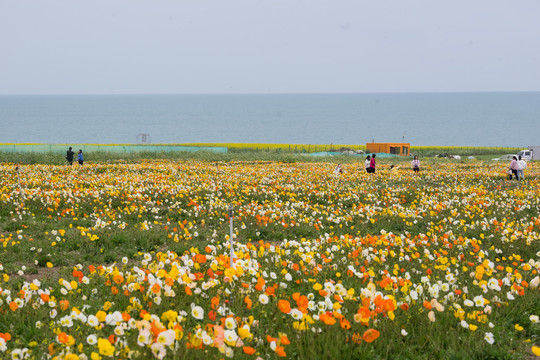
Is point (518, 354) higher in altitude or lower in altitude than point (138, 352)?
lower

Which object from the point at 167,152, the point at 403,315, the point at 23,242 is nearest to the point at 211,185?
the point at 23,242

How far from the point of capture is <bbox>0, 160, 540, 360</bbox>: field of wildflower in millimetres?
4301

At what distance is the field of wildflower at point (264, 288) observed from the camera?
430 cm

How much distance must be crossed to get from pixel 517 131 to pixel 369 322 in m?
192

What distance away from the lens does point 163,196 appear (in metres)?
15.1

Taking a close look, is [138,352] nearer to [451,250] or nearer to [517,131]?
[451,250]

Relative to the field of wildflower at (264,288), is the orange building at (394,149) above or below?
above

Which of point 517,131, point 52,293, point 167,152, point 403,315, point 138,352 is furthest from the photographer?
point 517,131

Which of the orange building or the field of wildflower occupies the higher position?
the orange building

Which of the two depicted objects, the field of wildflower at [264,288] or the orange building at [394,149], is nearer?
the field of wildflower at [264,288]

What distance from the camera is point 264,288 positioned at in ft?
19.1

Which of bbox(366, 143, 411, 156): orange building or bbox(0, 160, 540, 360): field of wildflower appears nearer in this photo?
bbox(0, 160, 540, 360): field of wildflower

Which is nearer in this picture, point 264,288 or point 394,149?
point 264,288

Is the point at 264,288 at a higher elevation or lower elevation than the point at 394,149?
lower
